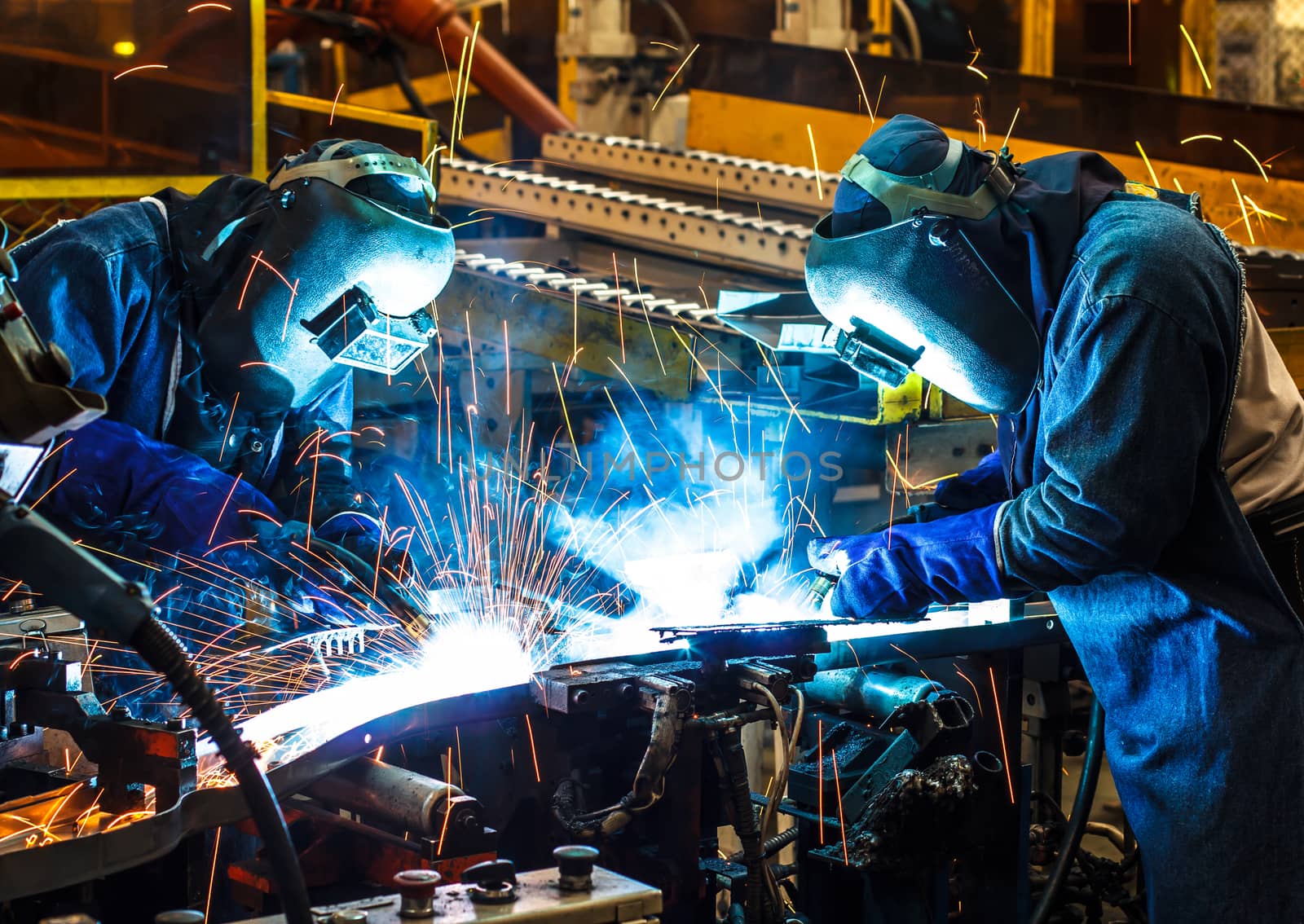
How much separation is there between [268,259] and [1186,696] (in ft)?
6.87

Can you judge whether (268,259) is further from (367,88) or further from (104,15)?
(367,88)

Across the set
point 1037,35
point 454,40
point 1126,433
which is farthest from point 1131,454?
point 1037,35

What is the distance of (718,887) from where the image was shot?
8.64ft

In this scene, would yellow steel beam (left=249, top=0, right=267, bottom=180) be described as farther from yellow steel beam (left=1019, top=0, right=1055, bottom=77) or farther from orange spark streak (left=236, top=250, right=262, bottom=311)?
yellow steel beam (left=1019, top=0, right=1055, bottom=77)

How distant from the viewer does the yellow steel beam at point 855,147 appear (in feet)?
19.7

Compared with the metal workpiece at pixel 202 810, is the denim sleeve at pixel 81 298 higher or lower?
higher

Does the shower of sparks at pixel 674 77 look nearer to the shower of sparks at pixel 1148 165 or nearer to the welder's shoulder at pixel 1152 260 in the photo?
the shower of sparks at pixel 1148 165

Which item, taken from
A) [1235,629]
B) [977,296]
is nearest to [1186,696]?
[1235,629]

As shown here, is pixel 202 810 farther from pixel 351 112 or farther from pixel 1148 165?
pixel 1148 165

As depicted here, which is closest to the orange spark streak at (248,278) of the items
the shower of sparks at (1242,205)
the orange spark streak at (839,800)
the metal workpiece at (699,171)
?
the orange spark streak at (839,800)

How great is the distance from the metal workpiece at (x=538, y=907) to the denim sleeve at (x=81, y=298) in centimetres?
165

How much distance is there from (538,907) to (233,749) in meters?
0.46

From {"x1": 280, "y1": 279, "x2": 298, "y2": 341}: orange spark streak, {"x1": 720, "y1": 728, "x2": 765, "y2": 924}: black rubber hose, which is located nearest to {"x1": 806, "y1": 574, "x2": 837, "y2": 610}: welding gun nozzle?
{"x1": 720, "y1": 728, "x2": 765, "y2": 924}: black rubber hose

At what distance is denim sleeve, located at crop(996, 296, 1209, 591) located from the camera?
7.57ft
